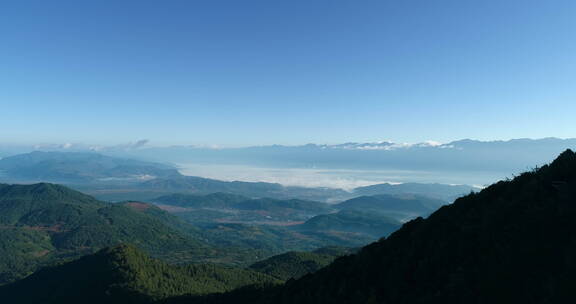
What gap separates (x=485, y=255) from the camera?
23750 millimetres

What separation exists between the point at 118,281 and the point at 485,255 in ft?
373

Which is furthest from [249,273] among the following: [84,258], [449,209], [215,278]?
[449,209]

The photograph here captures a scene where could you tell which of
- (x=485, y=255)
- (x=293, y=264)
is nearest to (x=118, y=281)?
(x=293, y=264)

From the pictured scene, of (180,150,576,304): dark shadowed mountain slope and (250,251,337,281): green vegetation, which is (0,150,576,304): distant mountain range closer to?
(180,150,576,304): dark shadowed mountain slope

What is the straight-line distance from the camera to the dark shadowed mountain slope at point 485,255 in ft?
64.9

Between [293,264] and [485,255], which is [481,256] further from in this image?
[293,264]

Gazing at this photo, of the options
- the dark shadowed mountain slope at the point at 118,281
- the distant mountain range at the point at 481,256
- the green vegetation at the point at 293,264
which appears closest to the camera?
the distant mountain range at the point at 481,256

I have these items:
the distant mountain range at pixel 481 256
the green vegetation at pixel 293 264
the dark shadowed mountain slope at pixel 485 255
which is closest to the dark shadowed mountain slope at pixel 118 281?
the green vegetation at pixel 293 264

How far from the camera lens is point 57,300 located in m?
105

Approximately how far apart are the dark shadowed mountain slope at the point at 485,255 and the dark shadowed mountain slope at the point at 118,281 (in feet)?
268

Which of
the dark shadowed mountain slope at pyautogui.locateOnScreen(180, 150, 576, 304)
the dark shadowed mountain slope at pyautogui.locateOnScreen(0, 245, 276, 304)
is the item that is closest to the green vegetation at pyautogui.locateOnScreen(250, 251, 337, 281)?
the dark shadowed mountain slope at pyautogui.locateOnScreen(0, 245, 276, 304)

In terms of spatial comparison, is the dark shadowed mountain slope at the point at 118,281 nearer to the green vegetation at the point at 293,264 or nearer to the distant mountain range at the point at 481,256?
the green vegetation at the point at 293,264

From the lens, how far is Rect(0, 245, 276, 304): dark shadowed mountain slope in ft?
331

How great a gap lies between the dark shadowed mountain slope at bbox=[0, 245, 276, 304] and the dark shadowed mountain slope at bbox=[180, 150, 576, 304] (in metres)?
81.8
